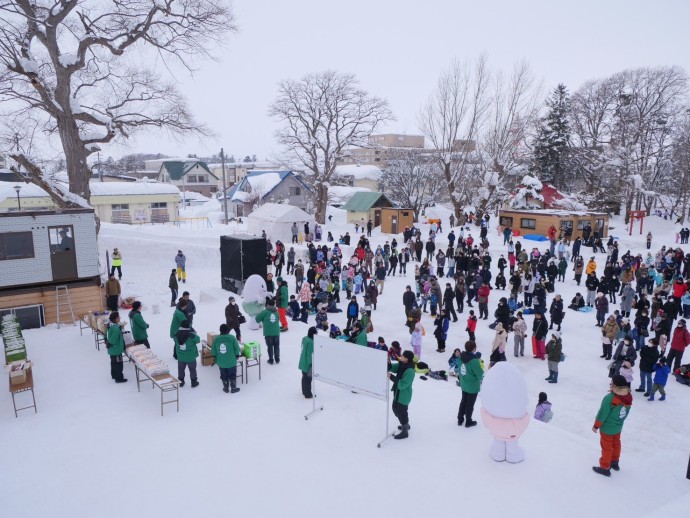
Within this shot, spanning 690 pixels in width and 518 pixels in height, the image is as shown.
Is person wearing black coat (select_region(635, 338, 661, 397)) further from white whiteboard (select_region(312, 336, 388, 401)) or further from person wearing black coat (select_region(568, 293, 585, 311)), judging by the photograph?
person wearing black coat (select_region(568, 293, 585, 311))

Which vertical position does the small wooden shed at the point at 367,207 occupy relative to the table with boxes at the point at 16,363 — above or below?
above

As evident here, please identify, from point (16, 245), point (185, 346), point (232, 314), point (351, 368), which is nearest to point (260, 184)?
point (16, 245)

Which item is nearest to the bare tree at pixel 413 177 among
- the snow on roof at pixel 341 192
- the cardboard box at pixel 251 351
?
the snow on roof at pixel 341 192

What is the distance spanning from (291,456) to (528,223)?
26033 millimetres

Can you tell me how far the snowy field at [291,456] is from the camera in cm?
583

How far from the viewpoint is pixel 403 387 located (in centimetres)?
692

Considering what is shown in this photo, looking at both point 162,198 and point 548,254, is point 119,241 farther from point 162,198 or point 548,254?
point 548,254

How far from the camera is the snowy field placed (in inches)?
230

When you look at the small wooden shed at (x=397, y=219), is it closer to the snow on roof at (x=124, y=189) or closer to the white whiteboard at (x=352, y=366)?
the snow on roof at (x=124, y=189)

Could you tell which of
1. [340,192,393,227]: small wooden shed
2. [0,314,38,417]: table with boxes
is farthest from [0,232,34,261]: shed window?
[340,192,393,227]: small wooden shed

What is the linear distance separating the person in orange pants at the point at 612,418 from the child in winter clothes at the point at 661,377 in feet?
15.4

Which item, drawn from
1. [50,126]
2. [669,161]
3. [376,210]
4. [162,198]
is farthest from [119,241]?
[669,161]

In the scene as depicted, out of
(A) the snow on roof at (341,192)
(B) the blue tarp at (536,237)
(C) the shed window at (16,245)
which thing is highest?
(A) the snow on roof at (341,192)

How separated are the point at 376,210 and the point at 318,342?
27.3 metres
